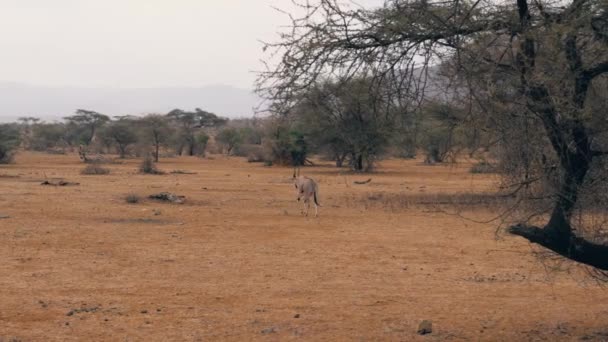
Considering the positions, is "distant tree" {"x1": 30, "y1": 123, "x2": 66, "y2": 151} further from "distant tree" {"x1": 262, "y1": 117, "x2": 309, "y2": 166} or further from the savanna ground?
the savanna ground

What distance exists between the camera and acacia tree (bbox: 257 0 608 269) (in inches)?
230

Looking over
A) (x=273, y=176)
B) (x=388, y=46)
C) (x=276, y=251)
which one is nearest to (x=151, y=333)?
(x=388, y=46)

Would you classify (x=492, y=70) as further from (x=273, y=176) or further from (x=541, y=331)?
(x=273, y=176)

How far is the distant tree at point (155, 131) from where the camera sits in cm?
5791

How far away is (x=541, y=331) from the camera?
8070mm

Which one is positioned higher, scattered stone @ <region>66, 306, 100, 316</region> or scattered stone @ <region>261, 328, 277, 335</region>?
scattered stone @ <region>261, 328, 277, 335</region>

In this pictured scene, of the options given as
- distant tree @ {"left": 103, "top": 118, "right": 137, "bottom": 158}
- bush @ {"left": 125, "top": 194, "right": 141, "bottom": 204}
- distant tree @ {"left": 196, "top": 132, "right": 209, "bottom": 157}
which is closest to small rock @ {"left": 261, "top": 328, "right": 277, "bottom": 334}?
bush @ {"left": 125, "top": 194, "right": 141, "bottom": 204}

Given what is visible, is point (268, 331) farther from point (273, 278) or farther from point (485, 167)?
point (273, 278)

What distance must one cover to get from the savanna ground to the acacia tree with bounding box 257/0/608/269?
1.34 metres

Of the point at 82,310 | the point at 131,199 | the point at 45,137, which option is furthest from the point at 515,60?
the point at 45,137

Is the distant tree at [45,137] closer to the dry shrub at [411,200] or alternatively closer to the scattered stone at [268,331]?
the dry shrub at [411,200]

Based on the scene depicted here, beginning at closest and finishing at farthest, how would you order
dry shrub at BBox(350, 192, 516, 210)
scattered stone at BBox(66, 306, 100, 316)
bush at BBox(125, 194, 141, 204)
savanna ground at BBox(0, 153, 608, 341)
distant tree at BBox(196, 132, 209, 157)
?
savanna ground at BBox(0, 153, 608, 341), scattered stone at BBox(66, 306, 100, 316), bush at BBox(125, 194, 141, 204), dry shrub at BBox(350, 192, 516, 210), distant tree at BBox(196, 132, 209, 157)

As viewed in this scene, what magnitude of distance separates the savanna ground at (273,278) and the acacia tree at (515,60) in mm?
1338

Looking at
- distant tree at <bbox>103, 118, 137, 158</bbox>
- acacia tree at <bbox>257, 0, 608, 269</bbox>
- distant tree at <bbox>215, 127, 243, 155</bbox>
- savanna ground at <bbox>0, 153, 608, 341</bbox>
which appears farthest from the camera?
distant tree at <bbox>215, 127, 243, 155</bbox>
